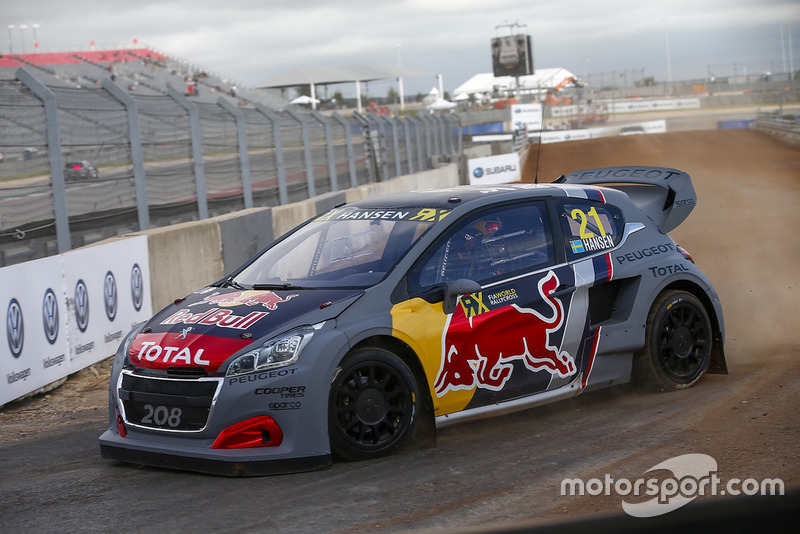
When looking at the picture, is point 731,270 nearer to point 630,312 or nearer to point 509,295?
point 630,312

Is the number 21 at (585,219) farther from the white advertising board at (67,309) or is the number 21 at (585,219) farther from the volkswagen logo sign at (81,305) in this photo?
the volkswagen logo sign at (81,305)

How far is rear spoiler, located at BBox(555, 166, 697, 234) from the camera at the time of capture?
6977mm

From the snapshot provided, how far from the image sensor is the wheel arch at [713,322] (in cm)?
665

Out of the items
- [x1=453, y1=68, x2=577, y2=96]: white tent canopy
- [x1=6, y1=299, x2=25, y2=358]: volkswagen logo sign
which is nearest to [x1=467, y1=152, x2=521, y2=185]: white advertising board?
[x1=6, y1=299, x2=25, y2=358]: volkswagen logo sign

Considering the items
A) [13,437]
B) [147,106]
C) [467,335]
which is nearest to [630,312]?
[467,335]

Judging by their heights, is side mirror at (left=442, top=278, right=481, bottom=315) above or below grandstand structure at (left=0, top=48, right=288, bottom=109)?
below

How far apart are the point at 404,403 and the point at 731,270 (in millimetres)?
8309

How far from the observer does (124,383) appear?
5141mm

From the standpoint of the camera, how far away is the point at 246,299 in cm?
541

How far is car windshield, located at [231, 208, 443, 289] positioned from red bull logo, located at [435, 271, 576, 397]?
0.55 meters

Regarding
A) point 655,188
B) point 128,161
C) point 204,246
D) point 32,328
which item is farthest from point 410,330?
point 128,161

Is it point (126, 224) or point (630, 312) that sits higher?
point (126, 224)

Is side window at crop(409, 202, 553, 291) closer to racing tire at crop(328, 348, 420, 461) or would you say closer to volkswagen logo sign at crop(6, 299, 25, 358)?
racing tire at crop(328, 348, 420, 461)

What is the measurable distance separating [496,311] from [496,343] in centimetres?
19
